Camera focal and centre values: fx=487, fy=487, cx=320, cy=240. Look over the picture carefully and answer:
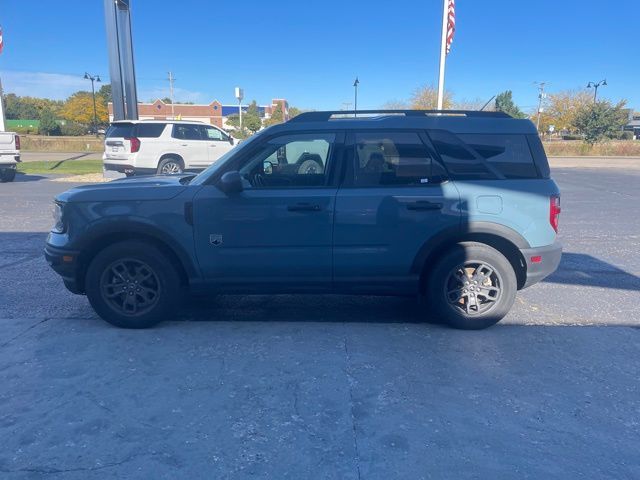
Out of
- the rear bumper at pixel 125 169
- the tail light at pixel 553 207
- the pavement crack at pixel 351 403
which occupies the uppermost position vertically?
the tail light at pixel 553 207

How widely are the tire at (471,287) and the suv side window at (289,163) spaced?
1.40 m

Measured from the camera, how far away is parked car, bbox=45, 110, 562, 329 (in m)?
4.32

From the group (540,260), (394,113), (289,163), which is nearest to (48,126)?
(289,163)

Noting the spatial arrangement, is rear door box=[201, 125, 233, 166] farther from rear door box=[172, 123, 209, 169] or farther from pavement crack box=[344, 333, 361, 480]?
pavement crack box=[344, 333, 361, 480]

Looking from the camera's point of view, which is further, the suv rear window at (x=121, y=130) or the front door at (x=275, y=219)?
the suv rear window at (x=121, y=130)

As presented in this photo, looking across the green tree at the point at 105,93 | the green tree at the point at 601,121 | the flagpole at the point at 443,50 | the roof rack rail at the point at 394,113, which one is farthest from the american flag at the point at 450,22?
the green tree at the point at 105,93

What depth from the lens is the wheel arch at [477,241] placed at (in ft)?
14.3

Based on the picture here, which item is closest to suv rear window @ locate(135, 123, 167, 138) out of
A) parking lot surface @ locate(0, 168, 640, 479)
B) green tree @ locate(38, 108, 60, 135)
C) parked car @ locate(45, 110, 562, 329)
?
parking lot surface @ locate(0, 168, 640, 479)

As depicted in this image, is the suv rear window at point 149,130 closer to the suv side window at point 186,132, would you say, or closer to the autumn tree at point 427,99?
the suv side window at point 186,132

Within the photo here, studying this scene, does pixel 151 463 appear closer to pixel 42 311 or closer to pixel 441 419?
pixel 441 419

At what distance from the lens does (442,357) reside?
13.0 feet

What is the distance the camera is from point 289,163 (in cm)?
448

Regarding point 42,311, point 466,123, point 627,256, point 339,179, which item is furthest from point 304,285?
point 627,256

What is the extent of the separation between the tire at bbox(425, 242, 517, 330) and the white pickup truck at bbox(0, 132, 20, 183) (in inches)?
671
